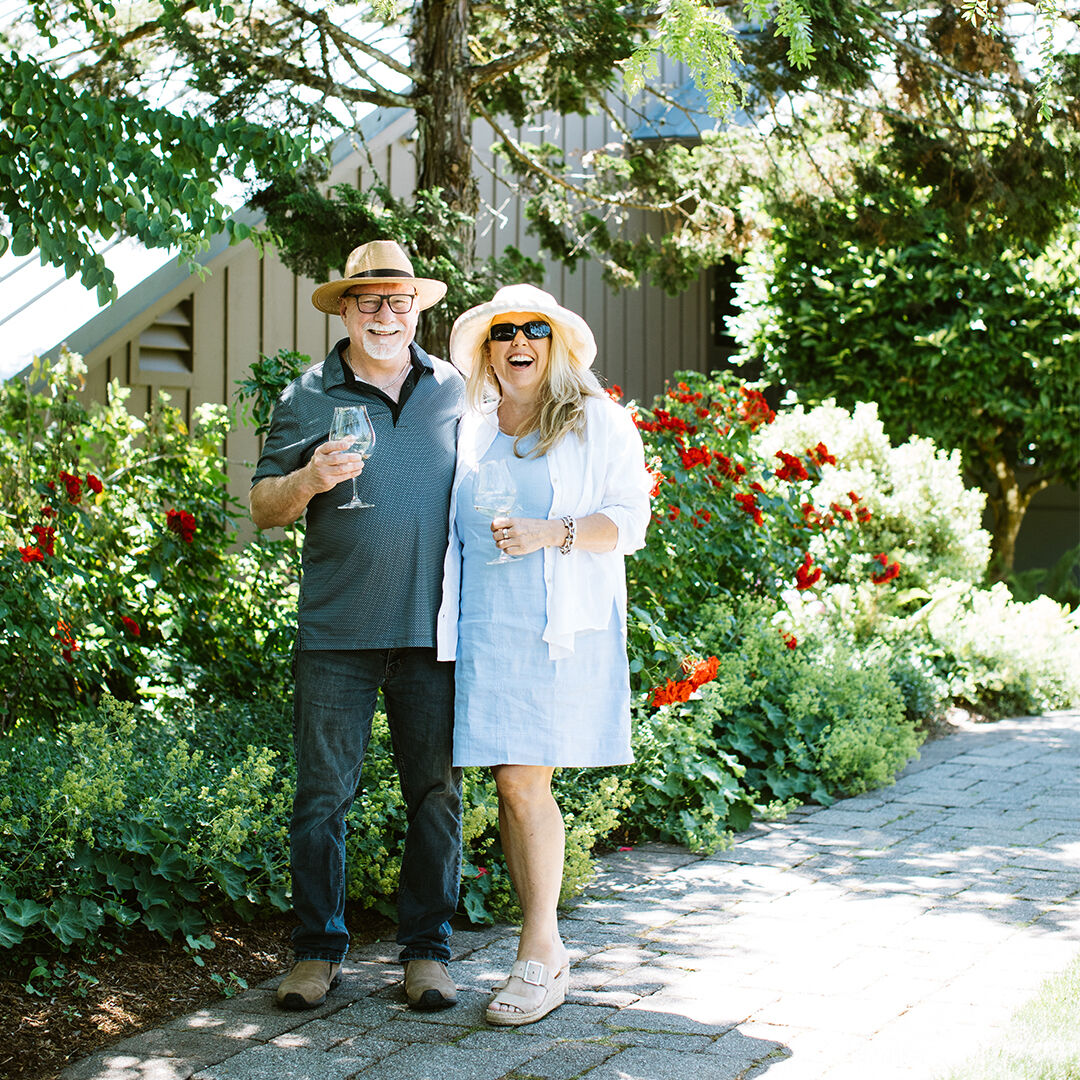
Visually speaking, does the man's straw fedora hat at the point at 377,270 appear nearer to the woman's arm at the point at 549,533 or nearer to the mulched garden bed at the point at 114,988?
the woman's arm at the point at 549,533

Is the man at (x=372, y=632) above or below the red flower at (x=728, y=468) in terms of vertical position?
below

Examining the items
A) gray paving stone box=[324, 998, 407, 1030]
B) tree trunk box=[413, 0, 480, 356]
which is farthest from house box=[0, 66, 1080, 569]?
gray paving stone box=[324, 998, 407, 1030]

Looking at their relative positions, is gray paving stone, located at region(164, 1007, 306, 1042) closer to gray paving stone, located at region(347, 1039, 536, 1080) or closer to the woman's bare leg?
gray paving stone, located at region(347, 1039, 536, 1080)

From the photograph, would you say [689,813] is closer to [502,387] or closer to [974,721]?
[502,387]

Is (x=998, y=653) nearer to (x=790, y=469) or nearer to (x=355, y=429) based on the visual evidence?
(x=790, y=469)

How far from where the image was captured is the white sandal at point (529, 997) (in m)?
3.10

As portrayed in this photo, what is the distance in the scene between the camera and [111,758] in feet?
12.7

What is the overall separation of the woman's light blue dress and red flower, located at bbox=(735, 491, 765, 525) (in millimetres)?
3267

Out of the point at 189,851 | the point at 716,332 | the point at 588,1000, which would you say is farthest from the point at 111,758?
the point at 716,332

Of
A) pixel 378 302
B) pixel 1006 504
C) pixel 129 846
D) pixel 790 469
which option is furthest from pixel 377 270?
pixel 1006 504

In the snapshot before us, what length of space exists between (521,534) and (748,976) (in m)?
1.40

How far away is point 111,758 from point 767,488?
4.04 metres

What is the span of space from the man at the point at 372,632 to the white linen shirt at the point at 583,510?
0.05 meters

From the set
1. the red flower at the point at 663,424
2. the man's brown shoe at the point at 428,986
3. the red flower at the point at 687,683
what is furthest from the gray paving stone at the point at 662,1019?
the red flower at the point at 663,424
